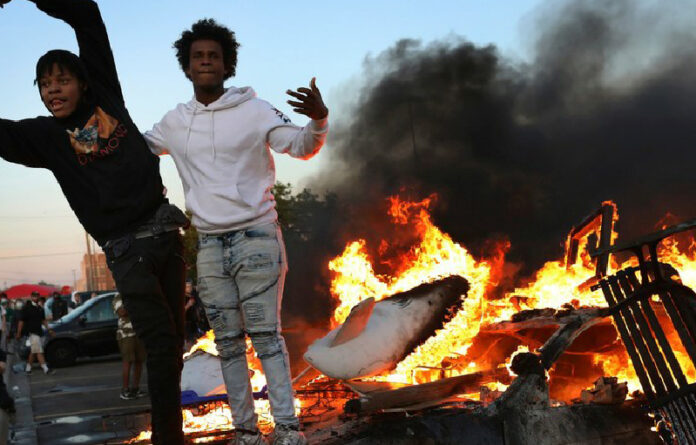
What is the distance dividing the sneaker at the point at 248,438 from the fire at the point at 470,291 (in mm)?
1335

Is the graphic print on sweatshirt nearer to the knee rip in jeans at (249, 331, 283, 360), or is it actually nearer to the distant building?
the knee rip in jeans at (249, 331, 283, 360)

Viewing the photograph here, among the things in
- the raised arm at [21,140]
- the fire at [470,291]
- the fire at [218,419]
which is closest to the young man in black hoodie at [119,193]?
the raised arm at [21,140]

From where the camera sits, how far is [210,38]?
380 cm

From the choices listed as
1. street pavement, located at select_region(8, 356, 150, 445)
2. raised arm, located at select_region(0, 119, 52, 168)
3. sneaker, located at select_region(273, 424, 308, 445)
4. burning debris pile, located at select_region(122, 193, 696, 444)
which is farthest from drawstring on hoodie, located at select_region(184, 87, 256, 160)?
street pavement, located at select_region(8, 356, 150, 445)

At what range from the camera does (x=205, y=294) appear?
144 inches

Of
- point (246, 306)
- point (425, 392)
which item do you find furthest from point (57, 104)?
point (425, 392)

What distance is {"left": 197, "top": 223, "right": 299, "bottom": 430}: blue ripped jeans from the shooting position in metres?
3.56

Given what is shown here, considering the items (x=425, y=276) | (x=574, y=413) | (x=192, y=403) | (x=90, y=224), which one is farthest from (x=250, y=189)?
(x=425, y=276)

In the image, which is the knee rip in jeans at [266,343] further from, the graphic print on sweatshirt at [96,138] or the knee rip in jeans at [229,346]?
the graphic print on sweatshirt at [96,138]

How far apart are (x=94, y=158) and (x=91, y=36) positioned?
72 centimetres

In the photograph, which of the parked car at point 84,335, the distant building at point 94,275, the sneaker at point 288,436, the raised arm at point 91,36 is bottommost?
the sneaker at point 288,436

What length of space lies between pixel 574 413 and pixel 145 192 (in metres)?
2.58

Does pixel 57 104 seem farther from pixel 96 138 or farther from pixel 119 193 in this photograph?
pixel 119 193

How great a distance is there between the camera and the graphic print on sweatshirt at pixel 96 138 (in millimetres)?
3422
